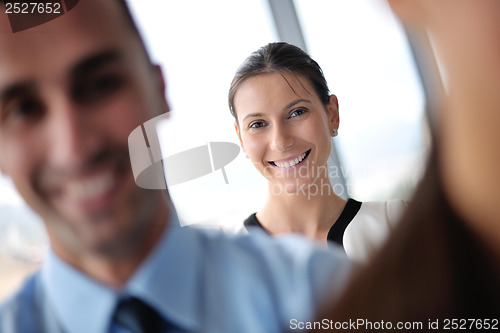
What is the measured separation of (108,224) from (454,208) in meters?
0.27

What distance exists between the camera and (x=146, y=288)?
13.5 inches

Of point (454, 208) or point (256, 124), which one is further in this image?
point (256, 124)

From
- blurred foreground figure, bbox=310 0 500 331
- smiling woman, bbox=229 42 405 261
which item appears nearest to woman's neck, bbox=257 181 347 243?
smiling woman, bbox=229 42 405 261

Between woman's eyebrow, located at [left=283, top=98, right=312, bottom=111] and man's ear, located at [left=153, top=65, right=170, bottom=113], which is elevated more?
man's ear, located at [left=153, top=65, right=170, bottom=113]

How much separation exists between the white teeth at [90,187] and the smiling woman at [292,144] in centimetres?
14

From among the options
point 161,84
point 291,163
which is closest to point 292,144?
point 291,163

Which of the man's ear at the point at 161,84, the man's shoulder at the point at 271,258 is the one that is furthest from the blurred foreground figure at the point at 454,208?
the man's ear at the point at 161,84

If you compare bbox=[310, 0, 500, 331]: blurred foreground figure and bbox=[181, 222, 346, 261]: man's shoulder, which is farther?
bbox=[181, 222, 346, 261]: man's shoulder

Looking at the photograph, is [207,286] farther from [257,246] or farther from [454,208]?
[454,208]

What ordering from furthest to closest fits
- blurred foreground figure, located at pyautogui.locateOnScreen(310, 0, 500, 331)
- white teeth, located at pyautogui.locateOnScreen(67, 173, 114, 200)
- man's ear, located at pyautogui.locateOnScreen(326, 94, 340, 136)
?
man's ear, located at pyautogui.locateOnScreen(326, 94, 340, 136) < white teeth, located at pyautogui.locateOnScreen(67, 173, 114, 200) < blurred foreground figure, located at pyautogui.locateOnScreen(310, 0, 500, 331)

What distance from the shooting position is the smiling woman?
392mm

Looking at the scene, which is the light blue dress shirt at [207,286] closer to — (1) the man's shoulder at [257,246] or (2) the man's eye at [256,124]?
(1) the man's shoulder at [257,246]

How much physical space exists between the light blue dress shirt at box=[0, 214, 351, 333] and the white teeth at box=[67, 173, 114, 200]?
6cm

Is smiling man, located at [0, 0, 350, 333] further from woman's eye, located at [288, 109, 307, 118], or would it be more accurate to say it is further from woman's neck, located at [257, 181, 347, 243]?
woman's eye, located at [288, 109, 307, 118]
